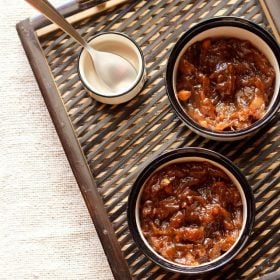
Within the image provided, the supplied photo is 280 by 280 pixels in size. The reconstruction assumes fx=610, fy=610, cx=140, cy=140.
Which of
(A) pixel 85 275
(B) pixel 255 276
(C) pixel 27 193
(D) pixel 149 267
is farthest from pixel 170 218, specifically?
(C) pixel 27 193

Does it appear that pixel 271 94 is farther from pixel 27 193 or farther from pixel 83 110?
pixel 27 193

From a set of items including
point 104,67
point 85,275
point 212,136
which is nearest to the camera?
point 212,136

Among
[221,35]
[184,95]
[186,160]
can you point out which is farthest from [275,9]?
[186,160]

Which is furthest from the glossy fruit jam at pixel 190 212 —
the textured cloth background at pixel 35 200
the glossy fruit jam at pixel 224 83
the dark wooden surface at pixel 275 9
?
the dark wooden surface at pixel 275 9

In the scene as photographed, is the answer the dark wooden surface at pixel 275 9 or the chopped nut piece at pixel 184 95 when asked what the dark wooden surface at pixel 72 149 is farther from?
the dark wooden surface at pixel 275 9

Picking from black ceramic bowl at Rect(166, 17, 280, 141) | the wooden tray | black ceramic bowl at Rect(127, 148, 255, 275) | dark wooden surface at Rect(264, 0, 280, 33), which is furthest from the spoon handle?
dark wooden surface at Rect(264, 0, 280, 33)

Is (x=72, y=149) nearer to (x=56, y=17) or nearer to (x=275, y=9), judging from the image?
(x=56, y=17)

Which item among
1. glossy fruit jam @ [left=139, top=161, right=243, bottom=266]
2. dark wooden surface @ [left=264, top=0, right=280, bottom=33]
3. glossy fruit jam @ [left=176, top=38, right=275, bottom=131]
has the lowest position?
glossy fruit jam @ [left=139, top=161, right=243, bottom=266]

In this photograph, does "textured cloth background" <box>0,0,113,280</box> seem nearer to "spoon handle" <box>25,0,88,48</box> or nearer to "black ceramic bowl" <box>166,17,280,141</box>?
"spoon handle" <box>25,0,88,48</box>
